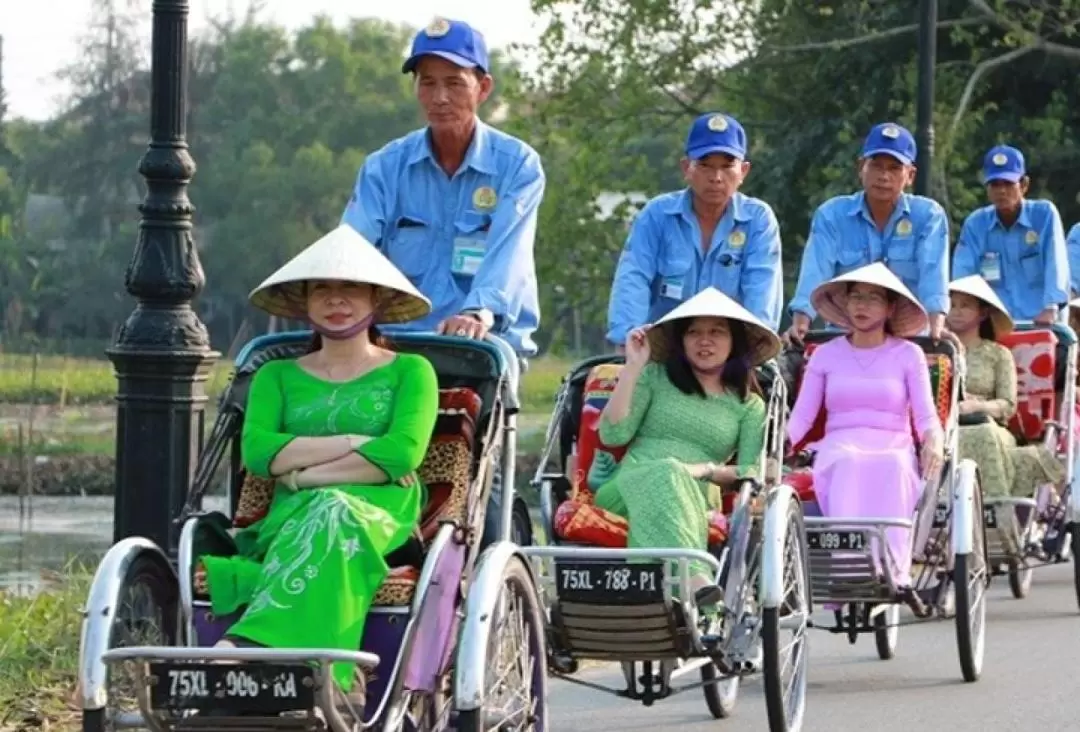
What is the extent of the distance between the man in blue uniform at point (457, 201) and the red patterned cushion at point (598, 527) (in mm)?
591

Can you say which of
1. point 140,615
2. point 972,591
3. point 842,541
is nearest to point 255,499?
point 140,615

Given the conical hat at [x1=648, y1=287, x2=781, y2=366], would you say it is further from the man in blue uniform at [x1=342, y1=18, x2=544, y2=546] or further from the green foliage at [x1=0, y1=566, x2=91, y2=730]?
the green foliage at [x1=0, y1=566, x2=91, y2=730]

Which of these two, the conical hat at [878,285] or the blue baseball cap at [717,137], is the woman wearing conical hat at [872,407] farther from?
the blue baseball cap at [717,137]

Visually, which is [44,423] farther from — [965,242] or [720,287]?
[720,287]

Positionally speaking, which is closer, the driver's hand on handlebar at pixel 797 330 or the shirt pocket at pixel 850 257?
the driver's hand on handlebar at pixel 797 330

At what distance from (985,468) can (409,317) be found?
5.53 metres

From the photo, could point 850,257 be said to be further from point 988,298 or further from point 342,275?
point 342,275

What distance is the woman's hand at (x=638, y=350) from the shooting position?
27.6 ft

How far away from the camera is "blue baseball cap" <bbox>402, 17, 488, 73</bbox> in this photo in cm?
745

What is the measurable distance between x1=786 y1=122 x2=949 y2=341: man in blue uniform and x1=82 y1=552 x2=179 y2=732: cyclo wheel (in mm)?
4904

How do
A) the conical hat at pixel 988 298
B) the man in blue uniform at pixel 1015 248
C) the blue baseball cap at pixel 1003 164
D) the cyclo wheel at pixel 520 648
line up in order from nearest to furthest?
the cyclo wheel at pixel 520 648 → the conical hat at pixel 988 298 → the blue baseball cap at pixel 1003 164 → the man in blue uniform at pixel 1015 248

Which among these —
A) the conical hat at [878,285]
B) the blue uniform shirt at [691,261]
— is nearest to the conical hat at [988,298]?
the conical hat at [878,285]

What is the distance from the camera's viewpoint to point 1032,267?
565 inches

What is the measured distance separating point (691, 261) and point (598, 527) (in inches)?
60.2
